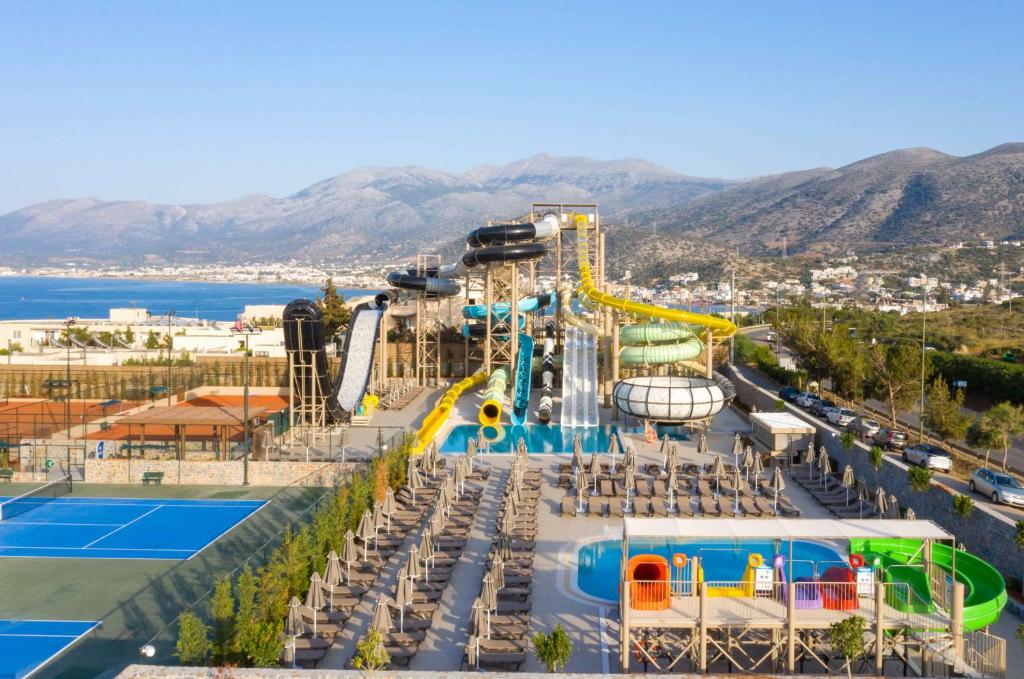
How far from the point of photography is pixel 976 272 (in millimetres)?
102438

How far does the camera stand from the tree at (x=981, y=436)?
22.2 meters

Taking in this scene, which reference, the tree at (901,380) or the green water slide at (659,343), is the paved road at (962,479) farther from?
the green water slide at (659,343)

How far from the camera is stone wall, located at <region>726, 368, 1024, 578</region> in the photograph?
15352 mm

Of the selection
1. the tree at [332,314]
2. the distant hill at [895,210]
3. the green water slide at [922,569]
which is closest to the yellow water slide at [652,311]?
the green water slide at [922,569]

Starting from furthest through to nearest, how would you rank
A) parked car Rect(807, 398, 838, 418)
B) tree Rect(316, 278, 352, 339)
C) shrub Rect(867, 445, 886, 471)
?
1. tree Rect(316, 278, 352, 339)
2. parked car Rect(807, 398, 838, 418)
3. shrub Rect(867, 445, 886, 471)

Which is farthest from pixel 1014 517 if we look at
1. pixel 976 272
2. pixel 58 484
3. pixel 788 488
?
pixel 976 272

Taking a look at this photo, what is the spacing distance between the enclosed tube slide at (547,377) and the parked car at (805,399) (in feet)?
35.8

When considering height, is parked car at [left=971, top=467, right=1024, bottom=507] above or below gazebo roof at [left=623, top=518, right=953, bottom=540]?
below

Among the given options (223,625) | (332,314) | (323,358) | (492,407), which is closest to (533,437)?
(492,407)

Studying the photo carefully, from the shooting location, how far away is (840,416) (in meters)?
30.9

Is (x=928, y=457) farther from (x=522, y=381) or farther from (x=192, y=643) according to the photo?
(x=192, y=643)

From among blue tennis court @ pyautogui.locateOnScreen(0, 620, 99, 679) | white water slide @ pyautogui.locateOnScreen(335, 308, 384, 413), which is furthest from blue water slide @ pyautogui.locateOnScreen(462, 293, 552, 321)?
blue tennis court @ pyautogui.locateOnScreen(0, 620, 99, 679)

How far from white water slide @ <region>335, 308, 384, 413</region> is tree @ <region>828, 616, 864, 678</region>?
2285 centimetres

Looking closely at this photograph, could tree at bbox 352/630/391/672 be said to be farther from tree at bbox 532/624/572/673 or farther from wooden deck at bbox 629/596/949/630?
wooden deck at bbox 629/596/949/630
